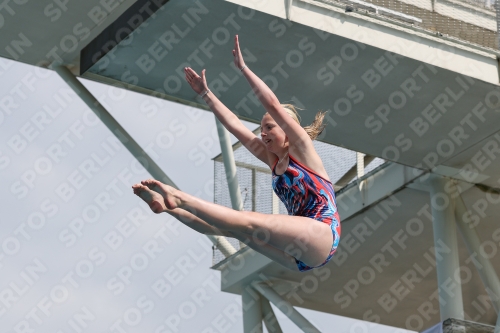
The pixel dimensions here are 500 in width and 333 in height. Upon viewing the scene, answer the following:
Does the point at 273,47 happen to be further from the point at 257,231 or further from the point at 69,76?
the point at 257,231

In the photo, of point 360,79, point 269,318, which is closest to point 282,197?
point 360,79

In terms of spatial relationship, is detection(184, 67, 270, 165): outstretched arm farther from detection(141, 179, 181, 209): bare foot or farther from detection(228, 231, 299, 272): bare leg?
detection(141, 179, 181, 209): bare foot

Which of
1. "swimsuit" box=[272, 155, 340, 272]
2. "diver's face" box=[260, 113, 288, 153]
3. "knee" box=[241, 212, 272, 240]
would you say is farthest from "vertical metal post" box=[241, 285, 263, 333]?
"knee" box=[241, 212, 272, 240]

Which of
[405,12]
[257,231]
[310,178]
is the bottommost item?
[257,231]

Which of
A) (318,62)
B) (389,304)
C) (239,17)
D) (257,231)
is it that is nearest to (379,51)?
(318,62)

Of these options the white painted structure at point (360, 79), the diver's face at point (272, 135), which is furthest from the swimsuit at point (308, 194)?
the white painted structure at point (360, 79)

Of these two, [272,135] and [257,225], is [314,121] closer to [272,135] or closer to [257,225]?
[272,135]

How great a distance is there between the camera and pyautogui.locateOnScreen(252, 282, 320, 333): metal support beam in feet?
43.2

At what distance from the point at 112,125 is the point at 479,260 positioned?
488 cm

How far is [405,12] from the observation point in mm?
10375

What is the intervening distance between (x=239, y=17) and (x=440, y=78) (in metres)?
2.42

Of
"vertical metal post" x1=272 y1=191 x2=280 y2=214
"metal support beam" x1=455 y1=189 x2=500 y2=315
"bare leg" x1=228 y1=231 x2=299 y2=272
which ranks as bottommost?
"bare leg" x1=228 y1=231 x2=299 y2=272

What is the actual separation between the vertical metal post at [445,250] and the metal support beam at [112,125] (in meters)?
3.33

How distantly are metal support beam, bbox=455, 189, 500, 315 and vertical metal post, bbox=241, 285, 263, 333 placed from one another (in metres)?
3.52
